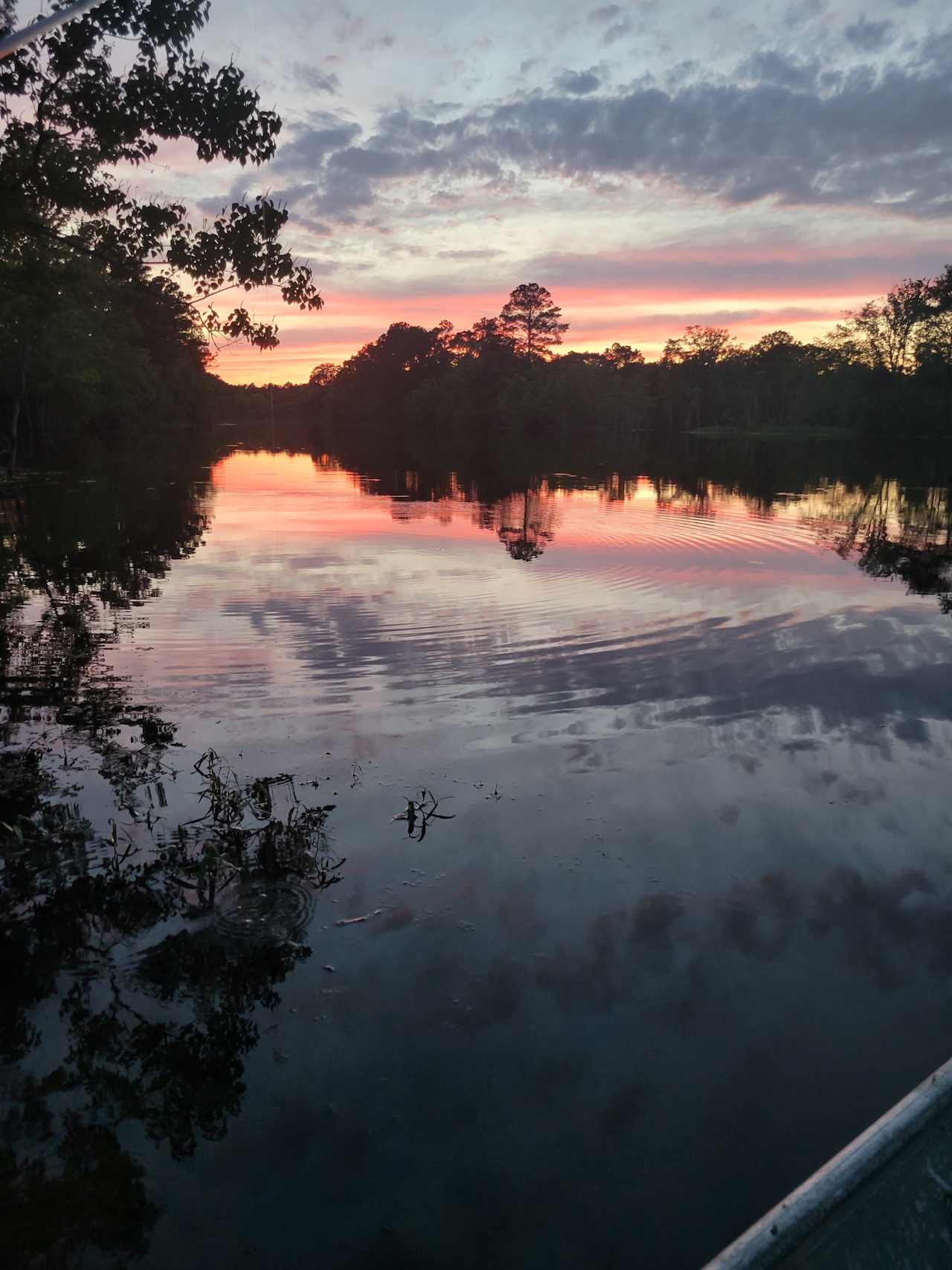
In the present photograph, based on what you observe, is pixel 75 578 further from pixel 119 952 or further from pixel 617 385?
pixel 617 385

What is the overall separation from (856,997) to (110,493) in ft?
126

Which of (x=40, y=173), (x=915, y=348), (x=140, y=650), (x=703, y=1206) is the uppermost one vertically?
(x=915, y=348)

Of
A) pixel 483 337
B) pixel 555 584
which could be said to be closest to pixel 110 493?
pixel 555 584

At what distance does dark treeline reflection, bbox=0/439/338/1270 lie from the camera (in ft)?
13.4

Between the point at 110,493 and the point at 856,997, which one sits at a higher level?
the point at 110,493

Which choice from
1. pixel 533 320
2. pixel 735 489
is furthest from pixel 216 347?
pixel 533 320

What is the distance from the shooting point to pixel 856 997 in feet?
18.3

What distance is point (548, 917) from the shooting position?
6.36 metres

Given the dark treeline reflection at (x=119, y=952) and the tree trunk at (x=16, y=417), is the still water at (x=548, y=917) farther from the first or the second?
the tree trunk at (x=16, y=417)

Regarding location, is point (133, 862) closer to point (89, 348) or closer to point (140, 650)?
point (140, 650)

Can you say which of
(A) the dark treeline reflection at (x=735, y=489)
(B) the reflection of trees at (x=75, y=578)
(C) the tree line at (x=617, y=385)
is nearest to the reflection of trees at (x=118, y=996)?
(B) the reflection of trees at (x=75, y=578)

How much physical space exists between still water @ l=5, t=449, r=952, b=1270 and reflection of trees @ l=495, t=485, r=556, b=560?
7747mm

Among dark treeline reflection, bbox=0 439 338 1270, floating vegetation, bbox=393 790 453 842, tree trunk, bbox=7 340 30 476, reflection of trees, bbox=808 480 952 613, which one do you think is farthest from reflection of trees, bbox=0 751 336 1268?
tree trunk, bbox=7 340 30 476

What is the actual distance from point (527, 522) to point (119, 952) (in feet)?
84.2
